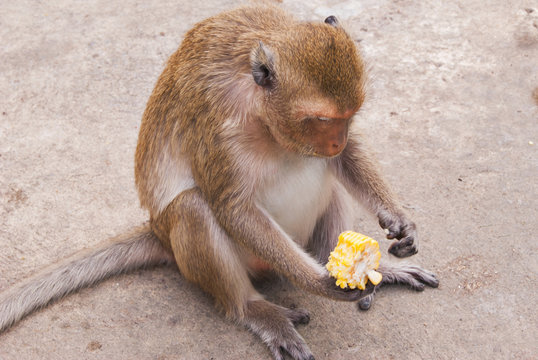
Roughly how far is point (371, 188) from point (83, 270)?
194 centimetres

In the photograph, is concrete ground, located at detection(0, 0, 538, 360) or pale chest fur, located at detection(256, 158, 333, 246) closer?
pale chest fur, located at detection(256, 158, 333, 246)

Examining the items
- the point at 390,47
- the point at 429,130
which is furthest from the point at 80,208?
the point at 390,47

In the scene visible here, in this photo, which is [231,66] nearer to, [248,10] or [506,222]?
[248,10]

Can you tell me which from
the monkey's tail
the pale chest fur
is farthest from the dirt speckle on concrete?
the pale chest fur

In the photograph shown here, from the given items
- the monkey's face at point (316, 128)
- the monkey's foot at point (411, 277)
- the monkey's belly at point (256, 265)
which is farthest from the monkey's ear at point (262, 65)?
the monkey's foot at point (411, 277)

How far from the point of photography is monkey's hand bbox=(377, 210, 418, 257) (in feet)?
12.9

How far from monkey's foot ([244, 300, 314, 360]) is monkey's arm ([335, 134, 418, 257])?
784 millimetres

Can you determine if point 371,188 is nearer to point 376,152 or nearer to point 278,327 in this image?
point 278,327

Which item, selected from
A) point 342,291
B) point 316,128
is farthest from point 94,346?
point 316,128

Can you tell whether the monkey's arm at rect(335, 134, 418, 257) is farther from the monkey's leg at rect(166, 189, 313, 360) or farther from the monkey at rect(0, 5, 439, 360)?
the monkey's leg at rect(166, 189, 313, 360)

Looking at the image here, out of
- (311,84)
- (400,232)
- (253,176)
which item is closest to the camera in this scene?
(311,84)

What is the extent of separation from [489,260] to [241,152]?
78.9 inches

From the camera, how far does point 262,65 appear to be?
129 inches

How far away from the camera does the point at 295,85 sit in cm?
322
